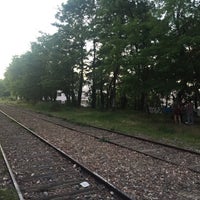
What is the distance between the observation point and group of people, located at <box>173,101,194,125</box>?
2345cm

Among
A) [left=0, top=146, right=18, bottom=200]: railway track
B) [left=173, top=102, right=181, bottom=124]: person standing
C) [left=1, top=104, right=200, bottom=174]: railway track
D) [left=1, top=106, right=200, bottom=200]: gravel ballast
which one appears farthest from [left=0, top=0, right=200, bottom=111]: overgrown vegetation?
[left=0, top=146, right=18, bottom=200]: railway track

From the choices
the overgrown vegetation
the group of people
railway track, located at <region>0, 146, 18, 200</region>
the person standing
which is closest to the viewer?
railway track, located at <region>0, 146, 18, 200</region>

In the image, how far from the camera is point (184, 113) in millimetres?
25188

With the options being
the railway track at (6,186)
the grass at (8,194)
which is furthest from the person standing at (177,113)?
the grass at (8,194)

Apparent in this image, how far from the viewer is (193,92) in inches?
1007

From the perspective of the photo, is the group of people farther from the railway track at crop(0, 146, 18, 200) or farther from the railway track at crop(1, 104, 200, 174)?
the railway track at crop(0, 146, 18, 200)

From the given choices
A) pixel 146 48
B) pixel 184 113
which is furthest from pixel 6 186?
pixel 184 113

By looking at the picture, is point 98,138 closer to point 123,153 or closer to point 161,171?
point 123,153

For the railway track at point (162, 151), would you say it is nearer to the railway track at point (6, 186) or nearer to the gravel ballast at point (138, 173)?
the gravel ballast at point (138, 173)

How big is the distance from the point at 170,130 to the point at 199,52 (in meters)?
5.59

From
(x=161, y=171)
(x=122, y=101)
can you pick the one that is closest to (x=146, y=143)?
(x=161, y=171)

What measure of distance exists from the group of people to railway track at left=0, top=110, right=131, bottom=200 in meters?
11.8

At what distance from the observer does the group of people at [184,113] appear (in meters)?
23.5

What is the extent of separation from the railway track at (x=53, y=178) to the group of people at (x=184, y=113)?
1184 cm
